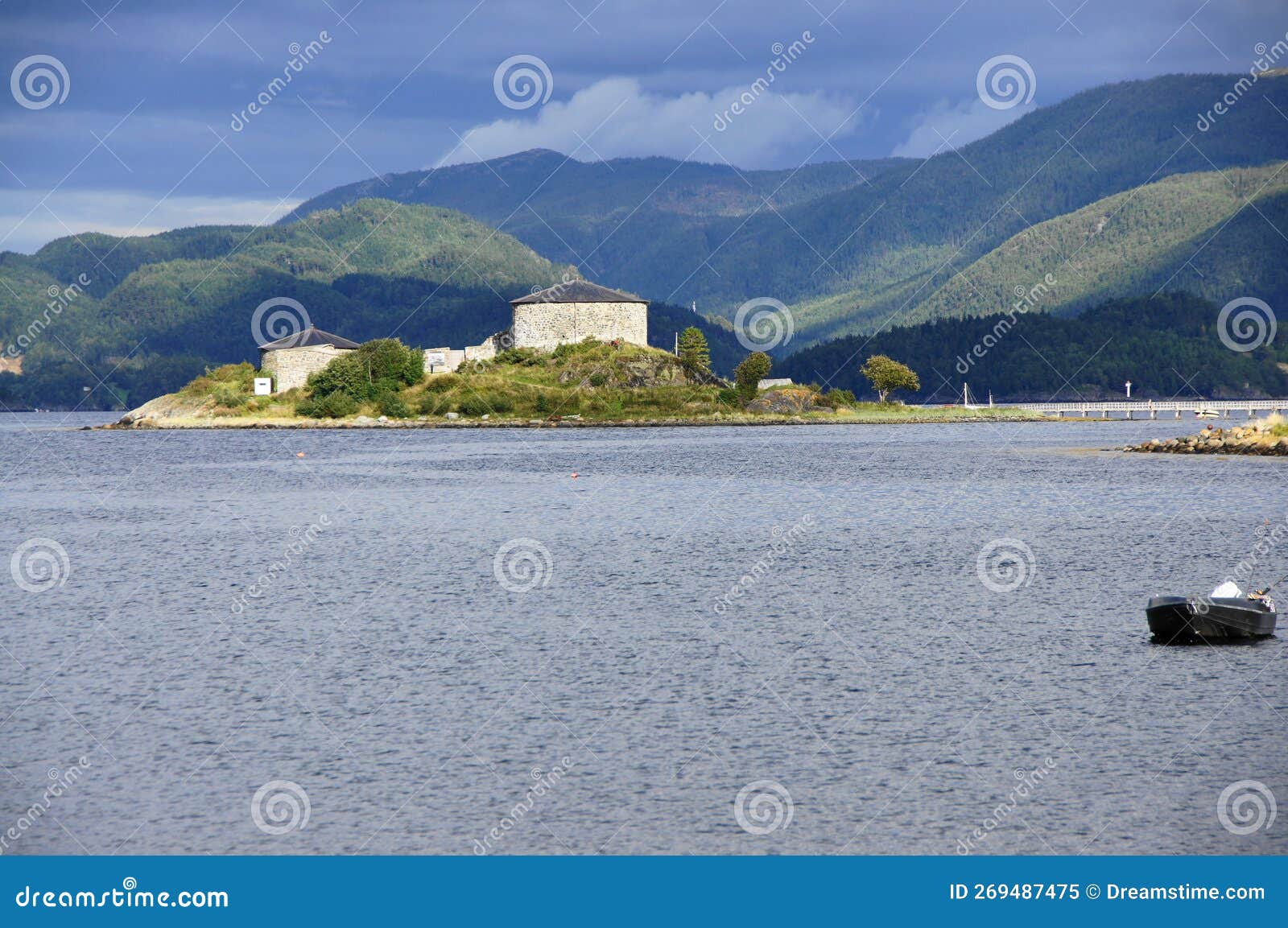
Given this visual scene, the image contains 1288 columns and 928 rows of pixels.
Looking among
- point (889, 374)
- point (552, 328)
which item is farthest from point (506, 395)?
point (889, 374)

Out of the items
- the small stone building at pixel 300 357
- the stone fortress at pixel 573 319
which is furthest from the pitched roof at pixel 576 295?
the small stone building at pixel 300 357

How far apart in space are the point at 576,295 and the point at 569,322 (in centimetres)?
387

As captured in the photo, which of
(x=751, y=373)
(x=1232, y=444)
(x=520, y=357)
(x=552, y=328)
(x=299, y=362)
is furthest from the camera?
(x=751, y=373)

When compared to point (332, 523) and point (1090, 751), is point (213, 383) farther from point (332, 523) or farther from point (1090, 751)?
point (1090, 751)

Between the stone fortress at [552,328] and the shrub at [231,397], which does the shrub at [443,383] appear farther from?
the shrub at [231,397]

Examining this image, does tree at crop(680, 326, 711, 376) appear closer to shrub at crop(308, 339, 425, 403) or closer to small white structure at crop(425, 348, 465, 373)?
small white structure at crop(425, 348, 465, 373)

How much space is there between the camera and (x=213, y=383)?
168 metres

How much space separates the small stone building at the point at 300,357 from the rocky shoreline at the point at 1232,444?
94481 mm

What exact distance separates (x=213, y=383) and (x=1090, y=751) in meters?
163

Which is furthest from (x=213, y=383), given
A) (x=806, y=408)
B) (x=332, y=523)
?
(x=332, y=523)

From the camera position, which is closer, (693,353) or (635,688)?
(635,688)

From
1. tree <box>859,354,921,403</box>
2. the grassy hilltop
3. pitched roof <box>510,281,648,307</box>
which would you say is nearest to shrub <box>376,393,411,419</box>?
the grassy hilltop

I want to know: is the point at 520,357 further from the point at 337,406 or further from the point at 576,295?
the point at 337,406

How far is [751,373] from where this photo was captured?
164125 millimetres
